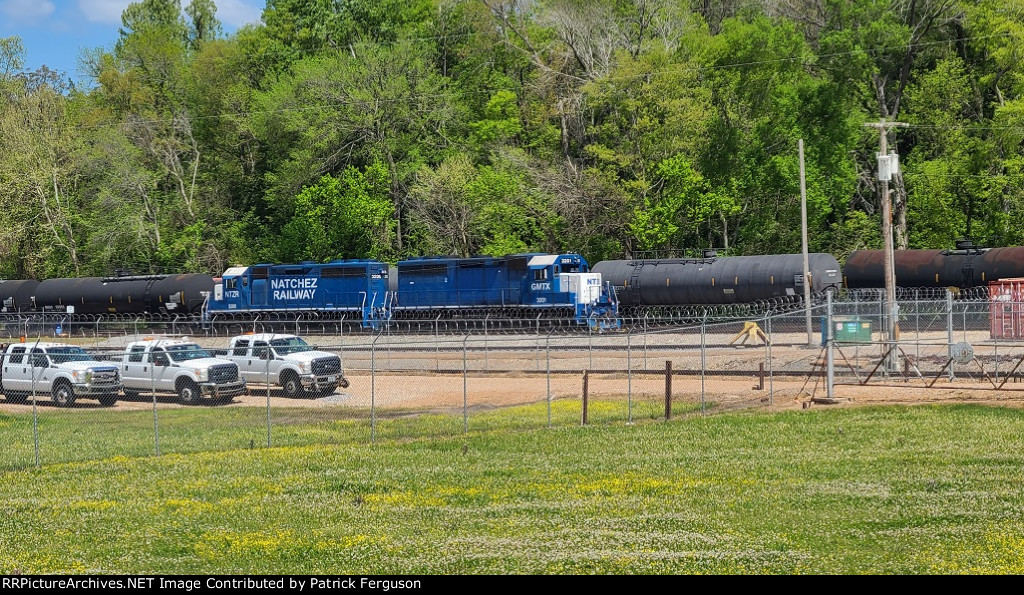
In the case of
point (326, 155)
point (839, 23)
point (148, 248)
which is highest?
point (839, 23)

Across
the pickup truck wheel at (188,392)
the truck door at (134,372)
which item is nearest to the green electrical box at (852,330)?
the pickup truck wheel at (188,392)

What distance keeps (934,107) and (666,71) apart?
17.3 m

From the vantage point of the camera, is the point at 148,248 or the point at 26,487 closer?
the point at 26,487

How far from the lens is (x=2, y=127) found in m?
79.5

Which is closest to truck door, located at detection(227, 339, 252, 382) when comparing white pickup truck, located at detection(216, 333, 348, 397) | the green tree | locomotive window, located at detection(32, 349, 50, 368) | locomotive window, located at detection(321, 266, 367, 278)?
white pickup truck, located at detection(216, 333, 348, 397)

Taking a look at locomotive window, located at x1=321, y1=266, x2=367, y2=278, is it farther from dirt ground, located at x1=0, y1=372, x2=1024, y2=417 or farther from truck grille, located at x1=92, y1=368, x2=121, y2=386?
truck grille, located at x1=92, y1=368, x2=121, y2=386

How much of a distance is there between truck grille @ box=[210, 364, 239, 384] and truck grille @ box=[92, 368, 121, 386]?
9.41 ft

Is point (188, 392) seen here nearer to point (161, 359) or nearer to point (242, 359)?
point (161, 359)

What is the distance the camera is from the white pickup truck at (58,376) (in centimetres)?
2784

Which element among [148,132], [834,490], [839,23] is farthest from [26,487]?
[148,132]

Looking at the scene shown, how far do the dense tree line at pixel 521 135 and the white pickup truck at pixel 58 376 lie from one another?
39267 mm

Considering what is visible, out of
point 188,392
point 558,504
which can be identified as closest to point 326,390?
point 188,392

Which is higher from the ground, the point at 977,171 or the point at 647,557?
the point at 977,171
